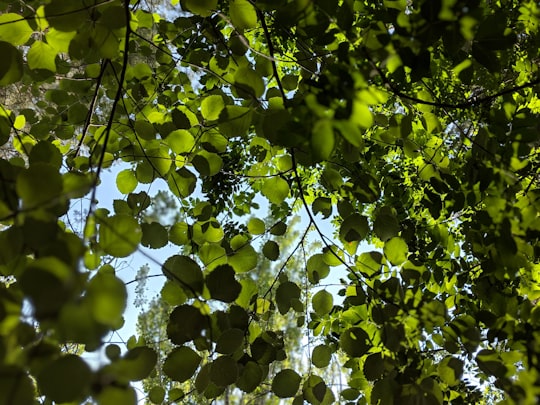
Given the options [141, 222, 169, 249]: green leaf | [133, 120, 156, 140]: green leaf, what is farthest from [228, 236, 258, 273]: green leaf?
Answer: [133, 120, 156, 140]: green leaf

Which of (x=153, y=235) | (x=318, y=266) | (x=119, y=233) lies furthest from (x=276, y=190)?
(x=119, y=233)

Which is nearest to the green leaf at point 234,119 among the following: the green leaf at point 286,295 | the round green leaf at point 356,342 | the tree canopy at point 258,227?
the tree canopy at point 258,227

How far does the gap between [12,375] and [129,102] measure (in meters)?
0.98

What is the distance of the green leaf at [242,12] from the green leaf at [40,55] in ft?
1.16

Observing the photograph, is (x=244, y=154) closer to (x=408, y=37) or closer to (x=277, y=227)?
(x=277, y=227)

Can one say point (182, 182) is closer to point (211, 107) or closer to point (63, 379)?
point (211, 107)

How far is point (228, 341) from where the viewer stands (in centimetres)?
71

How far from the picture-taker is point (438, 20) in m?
0.56

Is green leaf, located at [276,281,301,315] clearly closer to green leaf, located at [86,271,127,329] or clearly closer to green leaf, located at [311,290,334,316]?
green leaf, located at [311,290,334,316]

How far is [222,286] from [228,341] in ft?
0.39

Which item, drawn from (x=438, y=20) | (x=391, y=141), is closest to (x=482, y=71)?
(x=391, y=141)

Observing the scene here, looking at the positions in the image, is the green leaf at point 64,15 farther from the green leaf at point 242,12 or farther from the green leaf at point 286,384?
the green leaf at point 286,384

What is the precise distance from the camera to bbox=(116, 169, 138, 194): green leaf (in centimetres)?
108

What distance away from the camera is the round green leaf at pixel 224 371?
76cm
